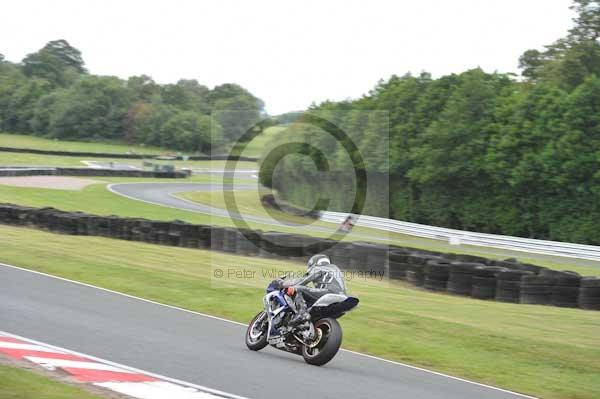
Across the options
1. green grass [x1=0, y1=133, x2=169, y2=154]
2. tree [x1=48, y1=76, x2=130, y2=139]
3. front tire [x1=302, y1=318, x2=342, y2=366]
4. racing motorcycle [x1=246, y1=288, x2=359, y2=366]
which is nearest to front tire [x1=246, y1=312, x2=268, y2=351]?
racing motorcycle [x1=246, y1=288, x2=359, y2=366]

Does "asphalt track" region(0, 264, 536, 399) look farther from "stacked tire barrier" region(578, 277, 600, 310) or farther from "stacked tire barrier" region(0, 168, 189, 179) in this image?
"stacked tire barrier" region(0, 168, 189, 179)

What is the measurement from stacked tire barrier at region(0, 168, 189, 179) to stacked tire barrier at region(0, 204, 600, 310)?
24048 millimetres

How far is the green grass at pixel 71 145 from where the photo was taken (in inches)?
3588

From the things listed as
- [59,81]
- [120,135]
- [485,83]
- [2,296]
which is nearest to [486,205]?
[485,83]

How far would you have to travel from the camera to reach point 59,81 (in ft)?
464

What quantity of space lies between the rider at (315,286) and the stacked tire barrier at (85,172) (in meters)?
42.9

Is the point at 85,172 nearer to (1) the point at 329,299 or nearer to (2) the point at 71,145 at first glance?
(2) the point at 71,145

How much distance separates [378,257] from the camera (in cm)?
1875

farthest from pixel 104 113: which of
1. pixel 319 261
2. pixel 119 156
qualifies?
pixel 319 261

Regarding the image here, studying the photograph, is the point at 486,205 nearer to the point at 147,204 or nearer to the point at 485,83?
the point at 485,83

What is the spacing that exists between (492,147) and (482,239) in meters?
6.87

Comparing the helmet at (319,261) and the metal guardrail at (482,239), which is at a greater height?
the helmet at (319,261)

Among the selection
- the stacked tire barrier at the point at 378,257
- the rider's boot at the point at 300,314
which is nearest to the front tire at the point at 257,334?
the rider's boot at the point at 300,314

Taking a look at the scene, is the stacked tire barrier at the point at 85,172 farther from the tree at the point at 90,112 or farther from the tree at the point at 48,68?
the tree at the point at 48,68
